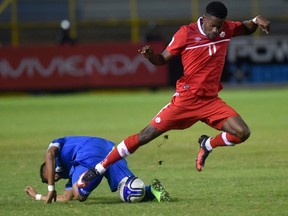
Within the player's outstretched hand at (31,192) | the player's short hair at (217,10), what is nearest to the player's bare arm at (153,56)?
the player's short hair at (217,10)

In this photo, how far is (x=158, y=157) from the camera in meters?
16.3

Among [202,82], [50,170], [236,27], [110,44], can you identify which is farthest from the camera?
[110,44]

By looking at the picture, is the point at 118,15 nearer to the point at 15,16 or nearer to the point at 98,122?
the point at 15,16

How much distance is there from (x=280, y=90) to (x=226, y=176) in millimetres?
20781

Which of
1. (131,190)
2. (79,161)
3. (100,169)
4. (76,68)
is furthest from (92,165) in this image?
(76,68)

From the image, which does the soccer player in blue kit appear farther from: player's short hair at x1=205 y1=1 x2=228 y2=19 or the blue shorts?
player's short hair at x1=205 y1=1 x2=228 y2=19

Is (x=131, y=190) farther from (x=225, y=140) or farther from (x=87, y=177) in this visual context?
(x=225, y=140)

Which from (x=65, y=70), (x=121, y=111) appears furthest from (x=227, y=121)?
(x=65, y=70)

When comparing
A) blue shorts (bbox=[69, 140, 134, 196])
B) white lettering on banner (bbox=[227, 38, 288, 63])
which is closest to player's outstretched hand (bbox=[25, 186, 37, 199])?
blue shorts (bbox=[69, 140, 134, 196])

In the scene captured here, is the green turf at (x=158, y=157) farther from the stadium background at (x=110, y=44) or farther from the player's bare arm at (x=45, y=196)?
the stadium background at (x=110, y=44)

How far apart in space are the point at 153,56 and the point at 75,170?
1614 mm

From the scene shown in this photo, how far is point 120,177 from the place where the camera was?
11008mm

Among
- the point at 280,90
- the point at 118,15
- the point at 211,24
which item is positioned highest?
the point at 211,24

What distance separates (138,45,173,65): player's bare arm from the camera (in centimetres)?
1054
